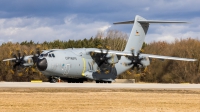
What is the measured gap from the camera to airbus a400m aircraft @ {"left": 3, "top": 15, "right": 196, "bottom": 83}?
4284 centimetres

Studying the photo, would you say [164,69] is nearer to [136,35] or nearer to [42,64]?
[136,35]

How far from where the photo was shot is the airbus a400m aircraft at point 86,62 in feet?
141

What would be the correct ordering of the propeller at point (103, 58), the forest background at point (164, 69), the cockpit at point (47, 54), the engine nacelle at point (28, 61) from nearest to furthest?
1. the cockpit at point (47, 54)
2. the engine nacelle at point (28, 61)
3. the propeller at point (103, 58)
4. the forest background at point (164, 69)

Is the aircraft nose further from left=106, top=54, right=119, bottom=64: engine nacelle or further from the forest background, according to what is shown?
the forest background

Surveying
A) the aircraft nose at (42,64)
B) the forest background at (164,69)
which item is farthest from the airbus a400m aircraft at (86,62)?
the forest background at (164,69)

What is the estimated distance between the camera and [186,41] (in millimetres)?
65625

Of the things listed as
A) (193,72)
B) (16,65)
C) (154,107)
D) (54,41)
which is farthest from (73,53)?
(54,41)

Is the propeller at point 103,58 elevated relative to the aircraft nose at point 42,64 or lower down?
elevated

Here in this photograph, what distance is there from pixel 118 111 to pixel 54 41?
77897 millimetres

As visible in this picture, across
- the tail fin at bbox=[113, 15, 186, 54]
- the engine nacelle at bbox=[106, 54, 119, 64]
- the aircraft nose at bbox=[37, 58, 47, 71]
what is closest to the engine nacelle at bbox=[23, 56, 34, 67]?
the aircraft nose at bbox=[37, 58, 47, 71]

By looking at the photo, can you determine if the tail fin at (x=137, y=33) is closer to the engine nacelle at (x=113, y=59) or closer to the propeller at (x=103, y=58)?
the engine nacelle at (x=113, y=59)

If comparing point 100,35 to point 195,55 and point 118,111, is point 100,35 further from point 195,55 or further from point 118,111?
point 118,111

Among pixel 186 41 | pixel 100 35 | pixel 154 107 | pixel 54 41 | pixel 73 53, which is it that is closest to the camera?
pixel 154 107

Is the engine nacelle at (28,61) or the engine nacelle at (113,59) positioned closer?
the engine nacelle at (28,61)
